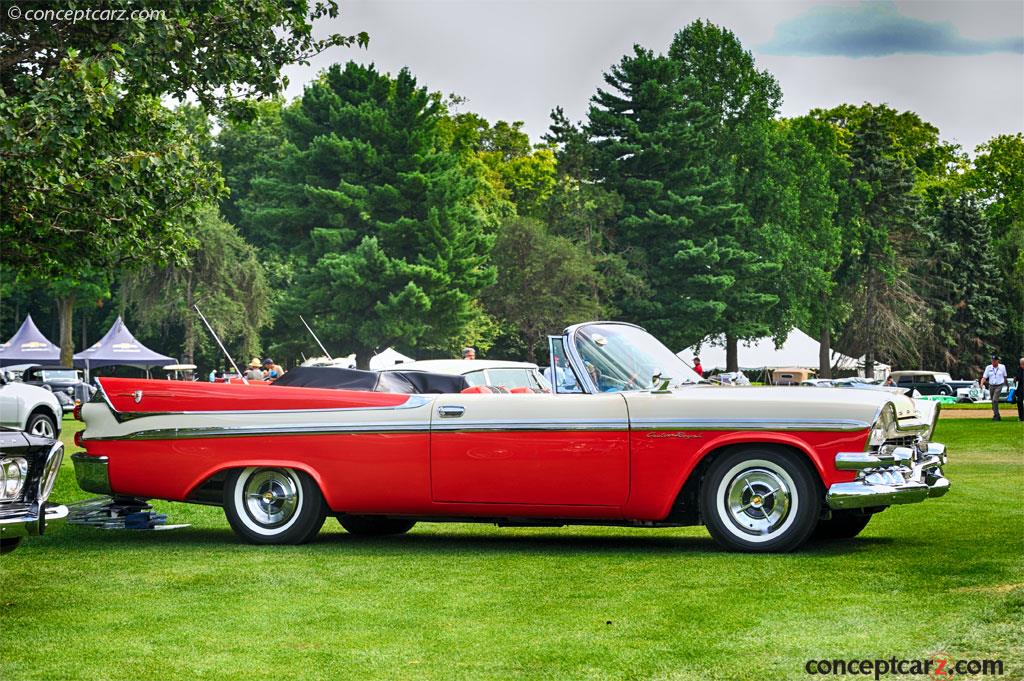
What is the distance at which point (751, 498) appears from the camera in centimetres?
910

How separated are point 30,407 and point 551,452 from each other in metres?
15.8

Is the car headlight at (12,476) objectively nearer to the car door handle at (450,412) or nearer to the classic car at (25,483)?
the classic car at (25,483)

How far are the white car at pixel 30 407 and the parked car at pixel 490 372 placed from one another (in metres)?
11.5

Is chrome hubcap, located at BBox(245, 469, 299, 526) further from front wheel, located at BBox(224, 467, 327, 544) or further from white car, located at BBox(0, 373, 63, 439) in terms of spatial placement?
white car, located at BBox(0, 373, 63, 439)

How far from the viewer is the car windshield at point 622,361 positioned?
9773mm

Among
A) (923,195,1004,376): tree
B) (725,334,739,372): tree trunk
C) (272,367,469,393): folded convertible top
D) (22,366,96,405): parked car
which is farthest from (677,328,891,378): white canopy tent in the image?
(272,367,469,393): folded convertible top

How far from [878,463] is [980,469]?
9.76 meters

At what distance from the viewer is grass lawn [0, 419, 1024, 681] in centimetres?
583

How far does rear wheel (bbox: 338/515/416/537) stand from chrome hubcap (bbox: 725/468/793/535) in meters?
2.72

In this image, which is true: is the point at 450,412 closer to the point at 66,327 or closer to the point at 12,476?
the point at 12,476

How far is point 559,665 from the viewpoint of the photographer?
575 centimetres

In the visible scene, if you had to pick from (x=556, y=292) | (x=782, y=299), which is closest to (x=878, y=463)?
(x=556, y=292)

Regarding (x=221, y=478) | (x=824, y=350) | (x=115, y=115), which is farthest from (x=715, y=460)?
(x=824, y=350)

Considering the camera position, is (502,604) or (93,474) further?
(93,474)
